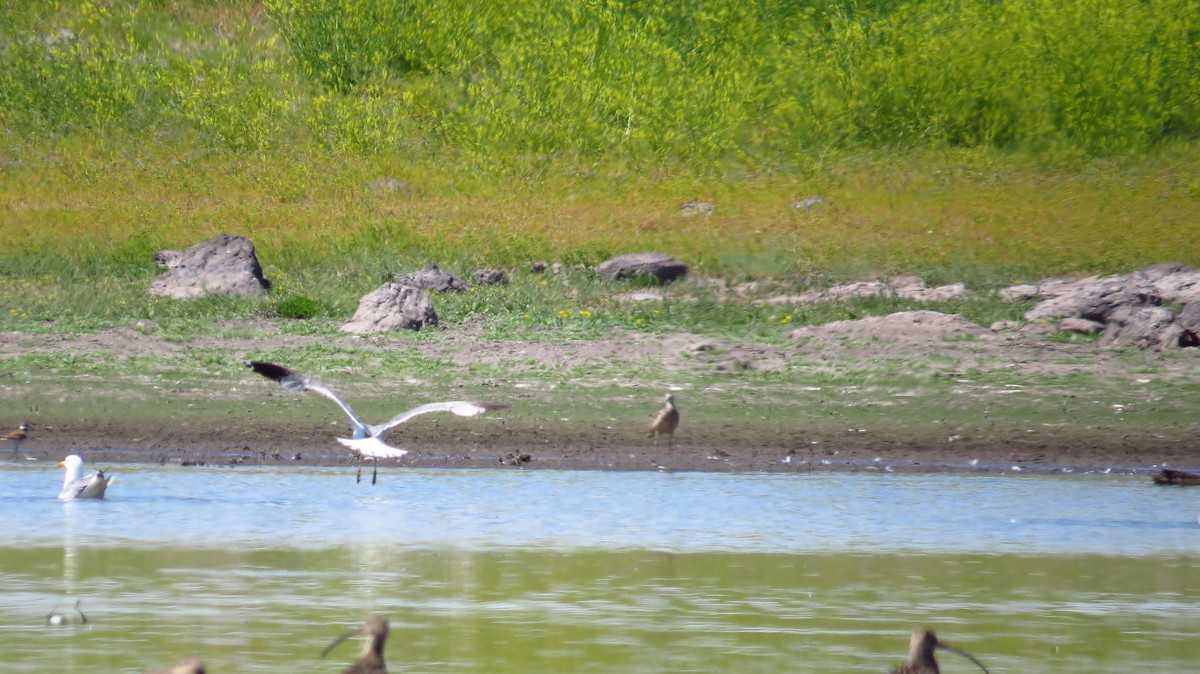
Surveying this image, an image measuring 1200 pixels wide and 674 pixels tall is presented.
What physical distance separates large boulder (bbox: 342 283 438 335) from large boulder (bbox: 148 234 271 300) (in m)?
2.07

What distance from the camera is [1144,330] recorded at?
1600 centimetres

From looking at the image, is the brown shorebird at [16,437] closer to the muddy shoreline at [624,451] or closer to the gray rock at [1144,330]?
the muddy shoreline at [624,451]

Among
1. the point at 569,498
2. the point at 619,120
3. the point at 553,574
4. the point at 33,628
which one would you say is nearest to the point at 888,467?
the point at 569,498

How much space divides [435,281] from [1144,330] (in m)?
7.52

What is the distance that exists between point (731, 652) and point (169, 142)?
20.1 metres

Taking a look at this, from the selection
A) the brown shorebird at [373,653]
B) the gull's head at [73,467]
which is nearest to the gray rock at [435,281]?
the gull's head at [73,467]

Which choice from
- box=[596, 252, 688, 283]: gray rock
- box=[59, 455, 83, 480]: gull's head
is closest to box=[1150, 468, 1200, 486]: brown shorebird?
box=[59, 455, 83, 480]: gull's head

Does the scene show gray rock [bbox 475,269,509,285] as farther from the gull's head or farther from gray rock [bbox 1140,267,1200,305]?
the gull's head

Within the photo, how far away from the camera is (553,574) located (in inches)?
363

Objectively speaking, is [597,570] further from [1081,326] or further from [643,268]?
[643,268]

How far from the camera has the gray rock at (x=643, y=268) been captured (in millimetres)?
20234

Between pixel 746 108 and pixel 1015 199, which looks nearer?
pixel 1015 199

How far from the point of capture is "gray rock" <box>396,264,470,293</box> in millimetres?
18922

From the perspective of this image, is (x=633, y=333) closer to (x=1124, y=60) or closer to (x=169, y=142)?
(x=169, y=142)
